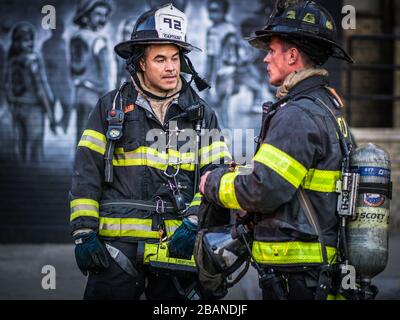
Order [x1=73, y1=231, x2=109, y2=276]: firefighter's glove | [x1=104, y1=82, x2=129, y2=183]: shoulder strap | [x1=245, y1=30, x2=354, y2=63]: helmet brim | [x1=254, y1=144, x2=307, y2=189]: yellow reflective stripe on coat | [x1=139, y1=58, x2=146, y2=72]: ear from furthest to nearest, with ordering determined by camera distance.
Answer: [x1=139, y1=58, x2=146, y2=72]: ear → [x1=104, y1=82, x2=129, y2=183]: shoulder strap → [x1=73, y1=231, x2=109, y2=276]: firefighter's glove → [x1=245, y1=30, x2=354, y2=63]: helmet brim → [x1=254, y1=144, x2=307, y2=189]: yellow reflective stripe on coat

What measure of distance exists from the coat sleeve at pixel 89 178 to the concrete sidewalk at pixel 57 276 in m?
2.24

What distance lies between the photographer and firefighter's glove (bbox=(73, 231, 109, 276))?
420cm

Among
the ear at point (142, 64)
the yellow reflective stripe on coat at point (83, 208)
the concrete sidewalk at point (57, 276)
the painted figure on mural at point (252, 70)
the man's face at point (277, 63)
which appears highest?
the painted figure on mural at point (252, 70)

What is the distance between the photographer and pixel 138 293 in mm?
4414

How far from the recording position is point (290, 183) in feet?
11.2

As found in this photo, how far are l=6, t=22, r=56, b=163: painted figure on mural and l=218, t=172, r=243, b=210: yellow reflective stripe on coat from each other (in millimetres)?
5168

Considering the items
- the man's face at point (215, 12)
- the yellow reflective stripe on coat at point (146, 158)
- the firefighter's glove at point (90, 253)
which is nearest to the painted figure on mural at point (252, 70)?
the man's face at point (215, 12)

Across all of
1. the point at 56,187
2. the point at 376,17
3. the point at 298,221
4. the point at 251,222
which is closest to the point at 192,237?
the point at 251,222

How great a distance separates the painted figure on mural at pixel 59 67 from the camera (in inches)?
329

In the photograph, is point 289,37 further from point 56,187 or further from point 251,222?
point 56,187

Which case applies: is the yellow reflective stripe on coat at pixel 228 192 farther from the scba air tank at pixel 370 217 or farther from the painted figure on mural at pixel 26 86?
the painted figure on mural at pixel 26 86

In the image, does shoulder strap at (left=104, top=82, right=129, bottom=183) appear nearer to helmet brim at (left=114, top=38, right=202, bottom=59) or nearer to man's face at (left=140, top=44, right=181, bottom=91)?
man's face at (left=140, top=44, right=181, bottom=91)

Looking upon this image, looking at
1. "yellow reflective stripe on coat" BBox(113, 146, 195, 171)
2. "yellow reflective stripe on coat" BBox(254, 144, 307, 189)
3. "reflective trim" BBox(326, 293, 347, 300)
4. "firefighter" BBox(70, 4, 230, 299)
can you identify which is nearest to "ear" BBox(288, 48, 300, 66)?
"yellow reflective stripe on coat" BBox(254, 144, 307, 189)
